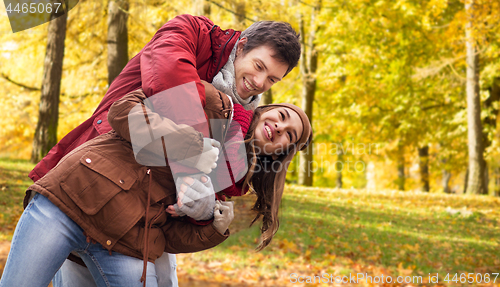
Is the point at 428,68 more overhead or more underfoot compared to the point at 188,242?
more overhead

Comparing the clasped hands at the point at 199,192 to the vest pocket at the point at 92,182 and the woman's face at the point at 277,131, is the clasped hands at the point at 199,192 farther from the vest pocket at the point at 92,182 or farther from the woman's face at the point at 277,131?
the woman's face at the point at 277,131

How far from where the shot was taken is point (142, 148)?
4.82 feet

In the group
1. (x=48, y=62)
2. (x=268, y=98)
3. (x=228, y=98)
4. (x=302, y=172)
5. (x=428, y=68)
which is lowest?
(x=302, y=172)

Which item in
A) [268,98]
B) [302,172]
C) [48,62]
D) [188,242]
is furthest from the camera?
[302,172]

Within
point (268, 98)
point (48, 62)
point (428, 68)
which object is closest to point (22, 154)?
point (48, 62)

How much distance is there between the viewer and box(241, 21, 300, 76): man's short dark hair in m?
1.79

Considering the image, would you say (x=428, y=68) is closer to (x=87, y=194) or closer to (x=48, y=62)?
(x=48, y=62)

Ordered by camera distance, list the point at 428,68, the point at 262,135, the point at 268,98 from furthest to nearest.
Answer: the point at 428,68 → the point at 268,98 → the point at 262,135

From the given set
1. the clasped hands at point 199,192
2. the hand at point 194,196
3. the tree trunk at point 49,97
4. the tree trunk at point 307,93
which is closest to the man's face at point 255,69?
the clasped hands at point 199,192

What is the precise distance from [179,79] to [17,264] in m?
0.88

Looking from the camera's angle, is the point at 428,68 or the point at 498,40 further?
the point at 428,68

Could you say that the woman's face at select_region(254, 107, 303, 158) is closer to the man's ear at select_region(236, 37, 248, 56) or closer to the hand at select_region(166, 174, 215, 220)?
the man's ear at select_region(236, 37, 248, 56)

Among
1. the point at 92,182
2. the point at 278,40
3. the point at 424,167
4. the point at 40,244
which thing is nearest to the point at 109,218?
the point at 92,182

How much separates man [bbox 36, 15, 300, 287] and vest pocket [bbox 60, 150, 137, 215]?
22 centimetres
